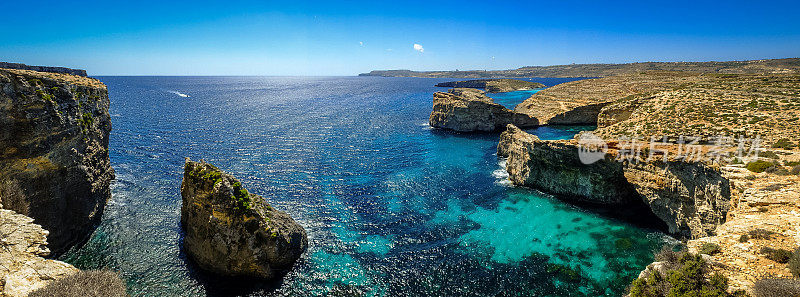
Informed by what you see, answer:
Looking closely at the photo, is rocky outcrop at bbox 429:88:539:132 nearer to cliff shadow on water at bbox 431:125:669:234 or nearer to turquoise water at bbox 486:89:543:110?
cliff shadow on water at bbox 431:125:669:234

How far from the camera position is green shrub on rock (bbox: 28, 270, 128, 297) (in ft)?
37.3

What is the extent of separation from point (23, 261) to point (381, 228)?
19936 mm

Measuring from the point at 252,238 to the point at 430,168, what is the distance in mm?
26632

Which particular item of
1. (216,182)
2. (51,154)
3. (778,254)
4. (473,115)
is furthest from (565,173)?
(51,154)

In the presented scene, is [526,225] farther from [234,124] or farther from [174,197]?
[234,124]

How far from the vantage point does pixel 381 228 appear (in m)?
27.0

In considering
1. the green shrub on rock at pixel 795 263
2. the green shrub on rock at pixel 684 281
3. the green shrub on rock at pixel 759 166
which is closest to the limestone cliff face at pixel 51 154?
the green shrub on rock at pixel 684 281

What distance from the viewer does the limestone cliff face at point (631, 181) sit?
21.5 metres

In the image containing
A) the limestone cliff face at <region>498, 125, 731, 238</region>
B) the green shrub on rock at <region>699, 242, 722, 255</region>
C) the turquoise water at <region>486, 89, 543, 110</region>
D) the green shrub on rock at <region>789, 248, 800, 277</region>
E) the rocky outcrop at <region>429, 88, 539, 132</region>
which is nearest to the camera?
the green shrub on rock at <region>789, 248, 800, 277</region>

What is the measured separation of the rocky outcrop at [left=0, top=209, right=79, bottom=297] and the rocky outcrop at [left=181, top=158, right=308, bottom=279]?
302 inches

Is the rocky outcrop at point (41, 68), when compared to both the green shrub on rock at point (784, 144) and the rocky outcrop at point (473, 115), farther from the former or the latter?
the green shrub on rock at point (784, 144)

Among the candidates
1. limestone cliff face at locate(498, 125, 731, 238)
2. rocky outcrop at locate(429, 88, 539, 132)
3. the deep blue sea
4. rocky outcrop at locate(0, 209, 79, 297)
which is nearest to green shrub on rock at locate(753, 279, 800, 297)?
the deep blue sea

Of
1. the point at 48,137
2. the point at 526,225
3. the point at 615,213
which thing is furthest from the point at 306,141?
the point at 615,213

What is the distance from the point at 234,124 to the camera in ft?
230
